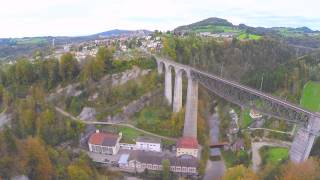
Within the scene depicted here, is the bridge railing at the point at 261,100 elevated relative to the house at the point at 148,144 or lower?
elevated

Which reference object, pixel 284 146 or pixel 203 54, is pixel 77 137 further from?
pixel 203 54

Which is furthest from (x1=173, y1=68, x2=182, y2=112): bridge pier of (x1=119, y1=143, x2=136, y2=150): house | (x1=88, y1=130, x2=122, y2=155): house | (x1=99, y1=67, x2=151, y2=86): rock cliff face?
(x1=88, y1=130, x2=122, y2=155): house

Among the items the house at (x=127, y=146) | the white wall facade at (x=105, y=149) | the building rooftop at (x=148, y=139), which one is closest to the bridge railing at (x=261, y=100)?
the building rooftop at (x=148, y=139)

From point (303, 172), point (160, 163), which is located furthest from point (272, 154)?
point (303, 172)

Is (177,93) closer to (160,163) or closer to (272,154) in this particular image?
(160,163)

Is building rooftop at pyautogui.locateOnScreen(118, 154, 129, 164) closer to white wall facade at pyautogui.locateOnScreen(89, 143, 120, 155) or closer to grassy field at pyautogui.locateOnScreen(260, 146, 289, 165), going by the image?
white wall facade at pyautogui.locateOnScreen(89, 143, 120, 155)

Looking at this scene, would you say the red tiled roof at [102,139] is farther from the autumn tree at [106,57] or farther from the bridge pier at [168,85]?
the autumn tree at [106,57]

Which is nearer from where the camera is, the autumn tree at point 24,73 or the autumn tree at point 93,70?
the autumn tree at point 93,70

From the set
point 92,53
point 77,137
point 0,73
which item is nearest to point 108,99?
point 77,137
